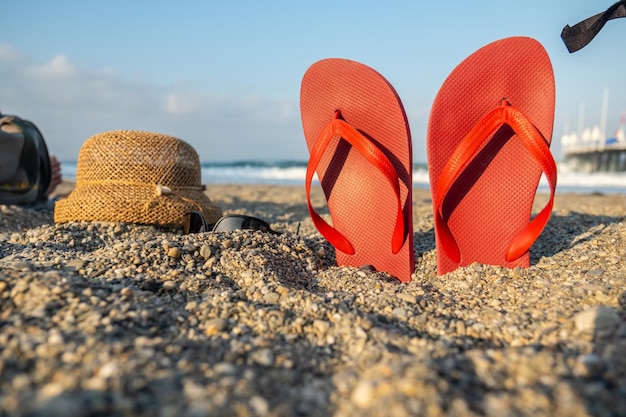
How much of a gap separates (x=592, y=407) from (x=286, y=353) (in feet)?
2.01

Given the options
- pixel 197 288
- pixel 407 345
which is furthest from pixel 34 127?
pixel 407 345

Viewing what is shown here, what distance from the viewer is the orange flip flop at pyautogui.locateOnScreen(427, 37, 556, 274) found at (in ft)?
6.58

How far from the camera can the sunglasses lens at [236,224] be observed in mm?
2293

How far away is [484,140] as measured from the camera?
2.01 metres

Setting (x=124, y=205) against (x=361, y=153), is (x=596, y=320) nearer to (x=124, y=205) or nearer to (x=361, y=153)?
(x=361, y=153)

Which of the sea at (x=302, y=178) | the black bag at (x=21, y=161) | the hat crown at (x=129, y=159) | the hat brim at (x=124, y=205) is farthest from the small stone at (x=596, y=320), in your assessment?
the sea at (x=302, y=178)

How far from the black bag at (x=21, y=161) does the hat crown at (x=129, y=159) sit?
1.04m

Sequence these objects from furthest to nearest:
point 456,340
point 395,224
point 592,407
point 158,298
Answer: point 395,224 < point 158,298 < point 456,340 < point 592,407

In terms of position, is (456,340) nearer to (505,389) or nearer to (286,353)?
(505,389)

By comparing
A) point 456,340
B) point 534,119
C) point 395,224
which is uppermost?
point 534,119

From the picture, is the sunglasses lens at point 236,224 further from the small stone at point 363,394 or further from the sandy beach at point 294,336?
the small stone at point 363,394

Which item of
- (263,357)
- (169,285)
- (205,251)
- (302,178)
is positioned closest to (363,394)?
(263,357)

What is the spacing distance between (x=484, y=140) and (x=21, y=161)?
10.8ft

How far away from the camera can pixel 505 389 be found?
2.93 ft
